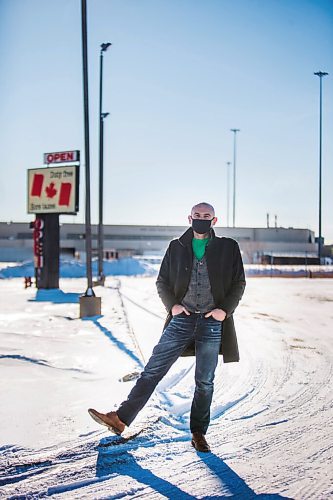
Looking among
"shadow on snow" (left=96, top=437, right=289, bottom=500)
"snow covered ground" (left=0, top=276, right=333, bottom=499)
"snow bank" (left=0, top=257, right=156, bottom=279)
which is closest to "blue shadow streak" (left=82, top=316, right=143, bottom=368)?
"snow covered ground" (left=0, top=276, right=333, bottom=499)

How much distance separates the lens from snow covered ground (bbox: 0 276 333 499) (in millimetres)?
3332

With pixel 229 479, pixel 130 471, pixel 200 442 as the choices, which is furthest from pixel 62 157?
pixel 229 479

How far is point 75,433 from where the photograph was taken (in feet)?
13.7

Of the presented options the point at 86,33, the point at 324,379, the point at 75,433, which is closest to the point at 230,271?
the point at 75,433

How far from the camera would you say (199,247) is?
3.99 meters

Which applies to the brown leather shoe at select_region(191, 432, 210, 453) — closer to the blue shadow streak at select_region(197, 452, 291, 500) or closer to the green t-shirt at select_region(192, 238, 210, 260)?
the blue shadow streak at select_region(197, 452, 291, 500)

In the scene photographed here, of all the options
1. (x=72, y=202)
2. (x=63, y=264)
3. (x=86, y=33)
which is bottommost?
(x=63, y=264)

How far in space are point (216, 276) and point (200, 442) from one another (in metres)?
1.35

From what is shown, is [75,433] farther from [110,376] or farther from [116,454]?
[110,376]

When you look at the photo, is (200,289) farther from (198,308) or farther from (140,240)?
(140,240)

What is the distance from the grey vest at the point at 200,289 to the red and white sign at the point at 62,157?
18782mm

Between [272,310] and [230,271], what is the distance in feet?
37.7

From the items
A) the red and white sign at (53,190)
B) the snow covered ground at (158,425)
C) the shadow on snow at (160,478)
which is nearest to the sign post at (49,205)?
the red and white sign at (53,190)

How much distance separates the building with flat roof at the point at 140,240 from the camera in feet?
227
